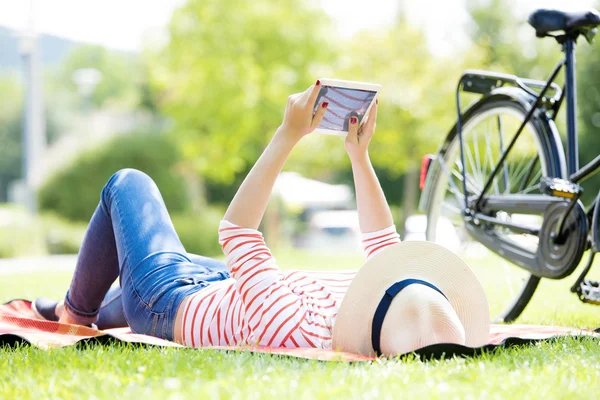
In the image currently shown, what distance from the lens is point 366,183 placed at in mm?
2701

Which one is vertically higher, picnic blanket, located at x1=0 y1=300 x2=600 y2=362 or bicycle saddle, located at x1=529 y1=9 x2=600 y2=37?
bicycle saddle, located at x1=529 y1=9 x2=600 y2=37

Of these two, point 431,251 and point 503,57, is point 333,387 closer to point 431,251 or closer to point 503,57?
point 431,251

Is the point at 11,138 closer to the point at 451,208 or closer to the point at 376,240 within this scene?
the point at 451,208

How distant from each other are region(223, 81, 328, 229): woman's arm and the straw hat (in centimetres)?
40

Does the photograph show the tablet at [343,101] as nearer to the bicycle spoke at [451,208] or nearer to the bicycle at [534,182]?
the bicycle at [534,182]

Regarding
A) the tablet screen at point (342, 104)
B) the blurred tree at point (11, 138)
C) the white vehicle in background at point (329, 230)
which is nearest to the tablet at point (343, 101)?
the tablet screen at point (342, 104)

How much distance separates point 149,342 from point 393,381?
887 mm

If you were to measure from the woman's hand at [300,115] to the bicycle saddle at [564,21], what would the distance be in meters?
1.52

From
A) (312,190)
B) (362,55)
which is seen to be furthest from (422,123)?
(312,190)

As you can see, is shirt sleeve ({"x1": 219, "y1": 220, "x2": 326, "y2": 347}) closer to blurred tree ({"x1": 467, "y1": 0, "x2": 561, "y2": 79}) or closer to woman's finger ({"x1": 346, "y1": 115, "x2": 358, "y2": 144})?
woman's finger ({"x1": 346, "y1": 115, "x2": 358, "y2": 144})

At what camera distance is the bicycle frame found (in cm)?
335

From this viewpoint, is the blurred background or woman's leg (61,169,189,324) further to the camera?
the blurred background

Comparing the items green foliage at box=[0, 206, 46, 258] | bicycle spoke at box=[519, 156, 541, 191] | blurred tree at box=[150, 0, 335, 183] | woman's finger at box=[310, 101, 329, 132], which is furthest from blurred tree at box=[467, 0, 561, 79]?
woman's finger at box=[310, 101, 329, 132]

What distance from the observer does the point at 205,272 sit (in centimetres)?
286
